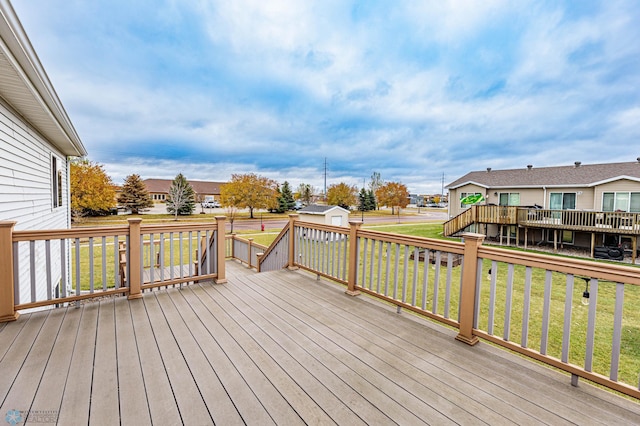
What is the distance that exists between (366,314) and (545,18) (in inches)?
410

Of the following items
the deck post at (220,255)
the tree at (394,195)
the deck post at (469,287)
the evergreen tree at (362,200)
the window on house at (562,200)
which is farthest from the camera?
the evergreen tree at (362,200)

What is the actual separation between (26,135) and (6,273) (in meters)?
3.10

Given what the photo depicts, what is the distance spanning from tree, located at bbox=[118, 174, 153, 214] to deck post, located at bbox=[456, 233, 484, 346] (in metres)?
40.2

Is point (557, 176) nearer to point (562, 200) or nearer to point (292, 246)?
point (562, 200)

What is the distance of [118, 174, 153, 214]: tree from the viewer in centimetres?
3375

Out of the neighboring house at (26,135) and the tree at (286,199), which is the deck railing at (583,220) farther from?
the tree at (286,199)

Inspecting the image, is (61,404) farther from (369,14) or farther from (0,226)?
(369,14)

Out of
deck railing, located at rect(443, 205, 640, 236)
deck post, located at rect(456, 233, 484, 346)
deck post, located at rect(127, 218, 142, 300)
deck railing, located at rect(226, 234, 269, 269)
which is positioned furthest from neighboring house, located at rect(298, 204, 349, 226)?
deck post, located at rect(456, 233, 484, 346)

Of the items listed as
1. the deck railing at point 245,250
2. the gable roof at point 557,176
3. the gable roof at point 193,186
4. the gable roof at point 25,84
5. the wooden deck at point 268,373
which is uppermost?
the gable roof at point 193,186

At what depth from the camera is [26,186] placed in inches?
176

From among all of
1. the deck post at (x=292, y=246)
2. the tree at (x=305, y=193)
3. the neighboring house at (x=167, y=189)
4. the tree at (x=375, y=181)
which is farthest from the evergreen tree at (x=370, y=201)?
the deck post at (x=292, y=246)

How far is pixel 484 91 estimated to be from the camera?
16281mm

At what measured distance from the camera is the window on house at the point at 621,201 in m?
13.0

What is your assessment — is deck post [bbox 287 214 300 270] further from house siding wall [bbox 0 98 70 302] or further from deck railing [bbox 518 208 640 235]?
deck railing [bbox 518 208 640 235]
